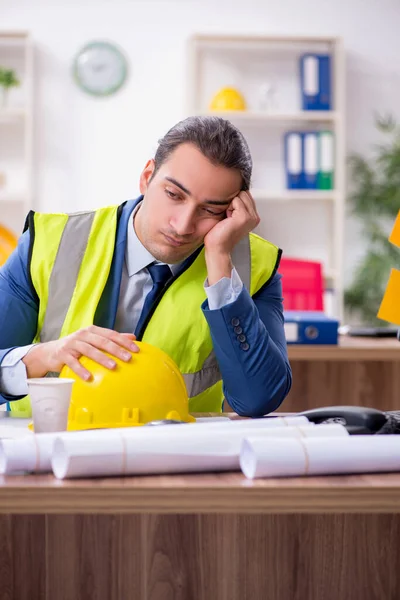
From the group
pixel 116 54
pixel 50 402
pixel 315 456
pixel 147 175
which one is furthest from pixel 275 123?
pixel 315 456

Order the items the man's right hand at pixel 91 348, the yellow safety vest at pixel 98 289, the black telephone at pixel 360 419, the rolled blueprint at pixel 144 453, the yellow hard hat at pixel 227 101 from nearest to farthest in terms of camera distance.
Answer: the rolled blueprint at pixel 144 453, the black telephone at pixel 360 419, the man's right hand at pixel 91 348, the yellow safety vest at pixel 98 289, the yellow hard hat at pixel 227 101

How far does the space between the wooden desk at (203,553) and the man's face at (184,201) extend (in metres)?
0.72

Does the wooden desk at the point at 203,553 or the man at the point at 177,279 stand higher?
the man at the point at 177,279

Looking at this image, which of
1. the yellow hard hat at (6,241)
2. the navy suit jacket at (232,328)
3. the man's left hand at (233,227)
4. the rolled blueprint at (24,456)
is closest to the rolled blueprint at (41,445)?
the rolled blueprint at (24,456)

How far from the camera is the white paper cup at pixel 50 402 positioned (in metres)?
1.22

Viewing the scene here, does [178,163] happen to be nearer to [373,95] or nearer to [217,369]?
[217,369]

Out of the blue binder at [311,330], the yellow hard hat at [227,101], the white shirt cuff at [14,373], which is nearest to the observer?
the white shirt cuff at [14,373]

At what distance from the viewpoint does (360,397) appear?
2.92m

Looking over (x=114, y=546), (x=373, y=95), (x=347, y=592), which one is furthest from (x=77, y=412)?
(x=373, y=95)

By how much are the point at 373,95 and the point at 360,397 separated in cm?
315

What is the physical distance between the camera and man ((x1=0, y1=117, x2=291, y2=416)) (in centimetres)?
163

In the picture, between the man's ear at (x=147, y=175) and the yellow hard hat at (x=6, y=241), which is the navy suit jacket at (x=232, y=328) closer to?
the man's ear at (x=147, y=175)

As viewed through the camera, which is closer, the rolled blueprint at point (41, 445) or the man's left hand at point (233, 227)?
the rolled blueprint at point (41, 445)

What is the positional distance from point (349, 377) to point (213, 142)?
1466 mm
